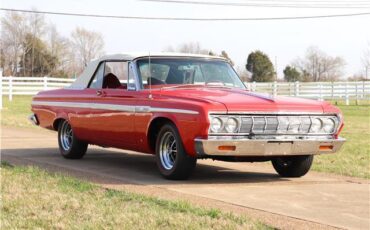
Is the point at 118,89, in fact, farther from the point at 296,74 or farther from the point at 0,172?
the point at 296,74

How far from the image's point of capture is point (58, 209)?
6320 mm

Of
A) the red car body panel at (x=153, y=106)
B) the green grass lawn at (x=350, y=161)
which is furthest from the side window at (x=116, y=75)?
the green grass lawn at (x=350, y=161)

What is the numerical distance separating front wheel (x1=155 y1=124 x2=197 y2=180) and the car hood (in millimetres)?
496

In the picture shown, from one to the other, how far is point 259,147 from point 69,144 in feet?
13.5

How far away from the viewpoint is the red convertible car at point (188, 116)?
7.83 metres

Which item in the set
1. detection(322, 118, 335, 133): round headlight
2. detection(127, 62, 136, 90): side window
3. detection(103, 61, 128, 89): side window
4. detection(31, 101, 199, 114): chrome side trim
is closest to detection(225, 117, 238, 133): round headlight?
detection(31, 101, 199, 114): chrome side trim

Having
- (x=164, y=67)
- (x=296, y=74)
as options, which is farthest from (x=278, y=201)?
(x=296, y=74)

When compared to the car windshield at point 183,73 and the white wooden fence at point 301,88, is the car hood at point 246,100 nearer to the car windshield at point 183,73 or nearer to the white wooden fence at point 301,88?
the car windshield at point 183,73

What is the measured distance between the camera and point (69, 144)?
1094 cm

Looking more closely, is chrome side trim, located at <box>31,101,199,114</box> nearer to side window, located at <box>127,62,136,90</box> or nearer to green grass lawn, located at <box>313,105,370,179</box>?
side window, located at <box>127,62,136,90</box>

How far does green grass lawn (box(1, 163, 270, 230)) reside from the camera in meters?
5.70

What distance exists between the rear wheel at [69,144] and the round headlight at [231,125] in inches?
139

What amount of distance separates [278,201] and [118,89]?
3334 millimetres

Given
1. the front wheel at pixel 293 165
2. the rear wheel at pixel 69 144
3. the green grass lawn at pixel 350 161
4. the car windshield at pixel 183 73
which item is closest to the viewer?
the front wheel at pixel 293 165
